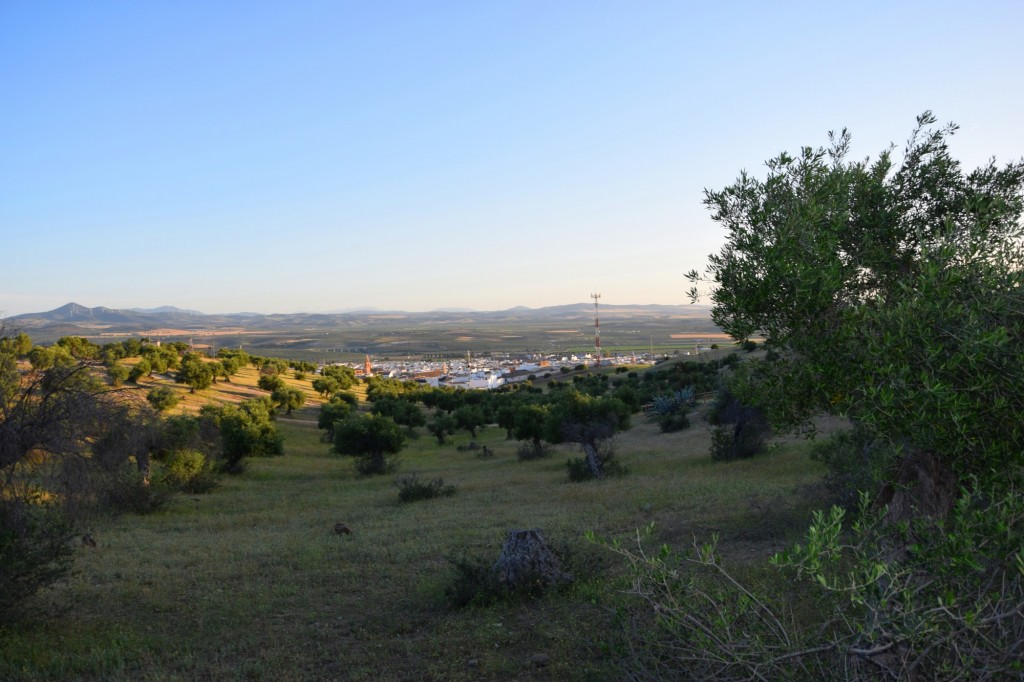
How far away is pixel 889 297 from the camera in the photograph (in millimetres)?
6395

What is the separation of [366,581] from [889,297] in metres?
9.01

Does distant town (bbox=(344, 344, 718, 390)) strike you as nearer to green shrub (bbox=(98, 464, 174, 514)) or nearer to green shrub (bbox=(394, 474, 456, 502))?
green shrub (bbox=(394, 474, 456, 502))

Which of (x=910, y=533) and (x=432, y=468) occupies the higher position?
(x=910, y=533)

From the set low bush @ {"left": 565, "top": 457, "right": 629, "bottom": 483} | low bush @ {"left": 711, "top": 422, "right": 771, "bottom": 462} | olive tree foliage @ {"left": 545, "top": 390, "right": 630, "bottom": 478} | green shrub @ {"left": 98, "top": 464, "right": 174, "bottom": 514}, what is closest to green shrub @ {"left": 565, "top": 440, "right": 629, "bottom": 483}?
low bush @ {"left": 565, "top": 457, "right": 629, "bottom": 483}

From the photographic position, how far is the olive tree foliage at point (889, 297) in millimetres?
4602

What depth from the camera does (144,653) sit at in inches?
323

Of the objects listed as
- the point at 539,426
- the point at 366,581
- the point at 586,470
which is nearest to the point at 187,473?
the point at 586,470

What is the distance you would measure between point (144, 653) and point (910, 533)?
851 centimetres

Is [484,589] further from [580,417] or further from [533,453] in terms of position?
[533,453]

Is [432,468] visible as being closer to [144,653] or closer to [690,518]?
[690,518]

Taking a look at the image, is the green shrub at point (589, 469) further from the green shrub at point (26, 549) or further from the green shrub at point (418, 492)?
the green shrub at point (26, 549)

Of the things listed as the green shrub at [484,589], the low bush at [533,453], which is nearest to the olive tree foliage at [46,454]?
the green shrub at [484,589]

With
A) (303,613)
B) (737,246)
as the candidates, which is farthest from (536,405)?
(737,246)

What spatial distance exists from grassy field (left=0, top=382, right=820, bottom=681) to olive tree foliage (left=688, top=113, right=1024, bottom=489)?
6.50 ft
